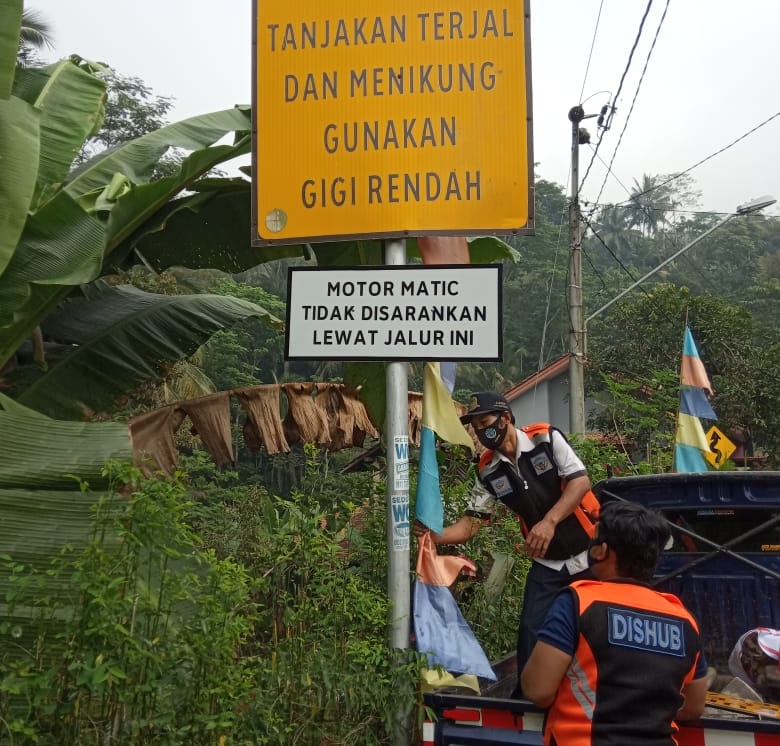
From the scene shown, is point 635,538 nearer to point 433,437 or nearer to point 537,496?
point 537,496

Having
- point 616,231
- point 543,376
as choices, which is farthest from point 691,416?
point 616,231

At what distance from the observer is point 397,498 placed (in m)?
4.36

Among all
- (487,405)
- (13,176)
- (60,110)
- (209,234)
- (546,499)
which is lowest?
(546,499)

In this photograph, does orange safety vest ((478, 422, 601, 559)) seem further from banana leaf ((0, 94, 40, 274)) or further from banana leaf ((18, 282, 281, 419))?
banana leaf ((18, 282, 281, 419))

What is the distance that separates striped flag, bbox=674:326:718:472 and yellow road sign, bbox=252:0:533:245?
7709mm

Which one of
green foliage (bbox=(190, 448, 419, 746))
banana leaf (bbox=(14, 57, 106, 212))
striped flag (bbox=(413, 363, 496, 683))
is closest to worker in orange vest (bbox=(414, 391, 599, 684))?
striped flag (bbox=(413, 363, 496, 683))

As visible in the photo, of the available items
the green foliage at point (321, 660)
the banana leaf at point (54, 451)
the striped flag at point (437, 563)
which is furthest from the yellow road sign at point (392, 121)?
the green foliage at point (321, 660)

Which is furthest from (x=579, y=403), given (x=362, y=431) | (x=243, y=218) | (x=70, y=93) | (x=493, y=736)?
(x=493, y=736)

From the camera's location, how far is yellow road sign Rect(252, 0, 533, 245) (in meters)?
4.39

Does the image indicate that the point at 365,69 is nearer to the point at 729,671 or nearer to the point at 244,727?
the point at 244,727

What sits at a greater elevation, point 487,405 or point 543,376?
point 543,376

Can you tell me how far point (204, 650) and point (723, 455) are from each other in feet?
40.9

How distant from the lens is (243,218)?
6977 millimetres

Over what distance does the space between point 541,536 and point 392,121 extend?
214 cm
